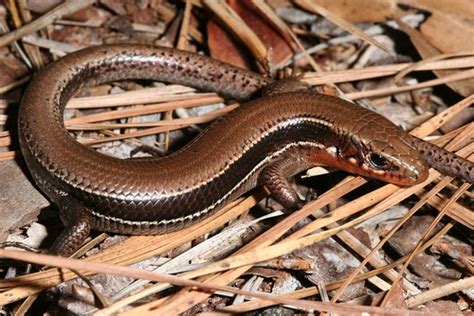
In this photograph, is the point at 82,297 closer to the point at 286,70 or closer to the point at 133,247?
the point at 133,247

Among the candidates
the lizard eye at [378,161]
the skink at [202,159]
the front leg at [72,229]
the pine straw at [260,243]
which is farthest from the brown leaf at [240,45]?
the front leg at [72,229]

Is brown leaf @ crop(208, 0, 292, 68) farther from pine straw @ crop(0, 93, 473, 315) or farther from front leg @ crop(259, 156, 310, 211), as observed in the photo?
pine straw @ crop(0, 93, 473, 315)

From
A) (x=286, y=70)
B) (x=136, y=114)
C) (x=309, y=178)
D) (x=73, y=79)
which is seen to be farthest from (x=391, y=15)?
(x=73, y=79)

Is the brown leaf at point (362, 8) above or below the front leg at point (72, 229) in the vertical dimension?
above

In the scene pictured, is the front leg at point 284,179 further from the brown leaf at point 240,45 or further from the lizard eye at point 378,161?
the brown leaf at point 240,45

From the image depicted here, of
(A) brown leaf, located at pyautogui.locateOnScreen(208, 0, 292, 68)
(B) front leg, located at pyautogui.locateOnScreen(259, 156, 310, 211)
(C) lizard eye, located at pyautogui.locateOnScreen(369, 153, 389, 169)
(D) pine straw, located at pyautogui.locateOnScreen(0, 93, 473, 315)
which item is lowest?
(D) pine straw, located at pyautogui.locateOnScreen(0, 93, 473, 315)

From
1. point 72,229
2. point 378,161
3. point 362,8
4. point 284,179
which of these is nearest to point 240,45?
point 362,8

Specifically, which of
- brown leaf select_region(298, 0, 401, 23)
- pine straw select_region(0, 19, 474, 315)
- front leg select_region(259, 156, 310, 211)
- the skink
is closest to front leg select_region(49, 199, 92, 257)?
the skink
